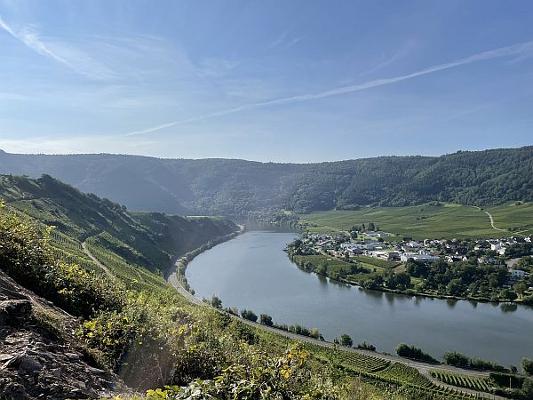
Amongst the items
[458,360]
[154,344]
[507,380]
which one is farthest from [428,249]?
[154,344]

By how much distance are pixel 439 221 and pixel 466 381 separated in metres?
97.9

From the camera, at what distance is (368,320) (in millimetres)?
46438

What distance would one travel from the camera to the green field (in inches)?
3937

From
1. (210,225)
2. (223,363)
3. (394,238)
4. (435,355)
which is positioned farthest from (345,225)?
(223,363)

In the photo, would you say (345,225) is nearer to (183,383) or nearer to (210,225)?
(210,225)

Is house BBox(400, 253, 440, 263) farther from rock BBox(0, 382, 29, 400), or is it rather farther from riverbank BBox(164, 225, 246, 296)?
rock BBox(0, 382, 29, 400)

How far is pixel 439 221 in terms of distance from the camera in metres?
122

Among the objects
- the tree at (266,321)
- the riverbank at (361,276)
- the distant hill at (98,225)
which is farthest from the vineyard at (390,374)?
the riverbank at (361,276)

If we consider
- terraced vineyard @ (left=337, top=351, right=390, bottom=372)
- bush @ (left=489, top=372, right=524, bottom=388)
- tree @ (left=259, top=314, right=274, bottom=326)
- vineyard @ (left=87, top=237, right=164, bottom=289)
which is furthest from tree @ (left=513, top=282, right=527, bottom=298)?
vineyard @ (left=87, top=237, right=164, bottom=289)

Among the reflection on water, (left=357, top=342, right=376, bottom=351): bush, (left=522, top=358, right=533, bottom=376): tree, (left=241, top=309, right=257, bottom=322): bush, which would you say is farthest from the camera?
the reflection on water

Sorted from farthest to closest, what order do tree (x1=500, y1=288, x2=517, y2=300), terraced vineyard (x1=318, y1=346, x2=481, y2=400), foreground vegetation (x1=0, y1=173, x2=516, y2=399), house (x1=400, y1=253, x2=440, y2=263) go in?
house (x1=400, y1=253, x2=440, y2=263) → tree (x1=500, y1=288, x2=517, y2=300) → terraced vineyard (x1=318, y1=346, x2=481, y2=400) → foreground vegetation (x1=0, y1=173, x2=516, y2=399)

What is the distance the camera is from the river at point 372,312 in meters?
39.6

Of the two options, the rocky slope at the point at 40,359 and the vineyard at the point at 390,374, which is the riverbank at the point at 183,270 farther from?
the rocky slope at the point at 40,359

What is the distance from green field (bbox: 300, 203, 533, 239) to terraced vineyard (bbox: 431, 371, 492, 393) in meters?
69.4
